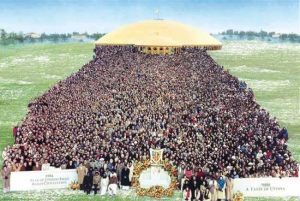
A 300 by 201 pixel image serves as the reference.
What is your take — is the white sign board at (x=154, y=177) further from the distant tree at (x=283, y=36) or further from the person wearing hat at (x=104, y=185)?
the distant tree at (x=283, y=36)

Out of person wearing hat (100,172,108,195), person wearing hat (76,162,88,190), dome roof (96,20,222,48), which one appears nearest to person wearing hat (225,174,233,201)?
person wearing hat (100,172,108,195)

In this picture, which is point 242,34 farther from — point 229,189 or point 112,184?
point 112,184

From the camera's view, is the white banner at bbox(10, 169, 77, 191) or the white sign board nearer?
the white sign board

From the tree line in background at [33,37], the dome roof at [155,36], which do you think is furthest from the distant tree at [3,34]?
the dome roof at [155,36]

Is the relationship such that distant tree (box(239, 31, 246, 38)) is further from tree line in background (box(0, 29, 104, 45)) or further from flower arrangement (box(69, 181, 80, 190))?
flower arrangement (box(69, 181, 80, 190))

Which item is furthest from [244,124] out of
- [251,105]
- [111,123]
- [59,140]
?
[59,140]

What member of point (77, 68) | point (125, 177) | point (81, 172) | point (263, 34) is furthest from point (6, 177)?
point (77, 68)

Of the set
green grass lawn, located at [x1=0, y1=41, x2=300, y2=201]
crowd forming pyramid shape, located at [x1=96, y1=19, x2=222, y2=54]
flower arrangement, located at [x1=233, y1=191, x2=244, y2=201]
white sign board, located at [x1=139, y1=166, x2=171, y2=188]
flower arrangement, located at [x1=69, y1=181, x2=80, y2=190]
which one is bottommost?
flower arrangement, located at [x1=233, y1=191, x2=244, y2=201]
